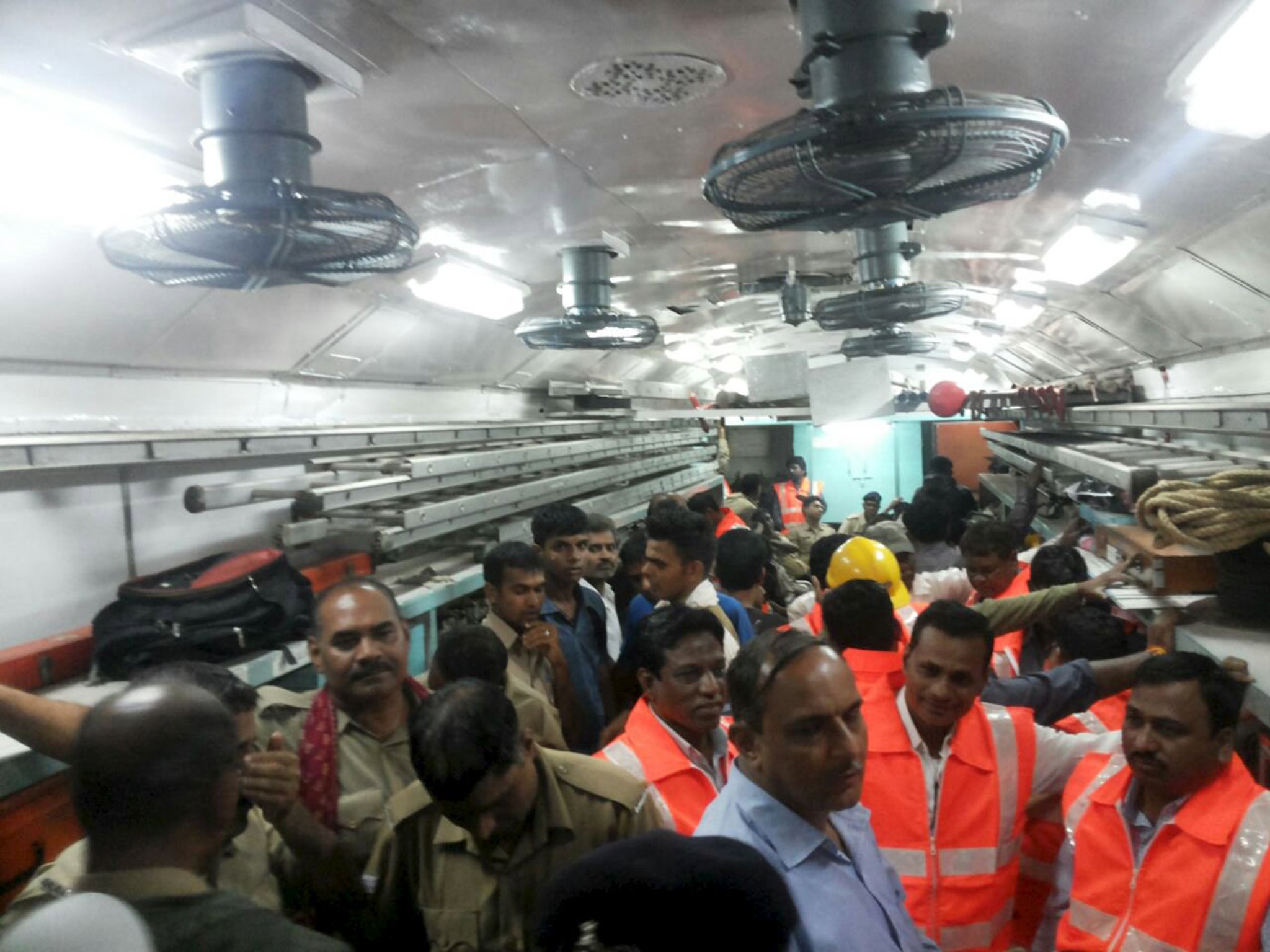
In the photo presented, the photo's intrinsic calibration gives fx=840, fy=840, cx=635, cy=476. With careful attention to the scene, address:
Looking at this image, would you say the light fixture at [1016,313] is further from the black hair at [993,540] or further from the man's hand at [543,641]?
the man's hand at [543,641]

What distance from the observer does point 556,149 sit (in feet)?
10.1

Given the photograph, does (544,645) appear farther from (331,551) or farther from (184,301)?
(184,301)

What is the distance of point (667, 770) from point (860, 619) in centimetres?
93

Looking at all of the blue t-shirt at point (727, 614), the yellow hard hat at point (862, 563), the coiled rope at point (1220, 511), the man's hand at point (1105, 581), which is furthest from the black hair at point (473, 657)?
the man's hand at point (1105, 581)

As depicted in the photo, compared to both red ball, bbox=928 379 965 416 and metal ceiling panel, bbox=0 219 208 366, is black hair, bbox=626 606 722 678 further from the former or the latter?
red ball, bbox=928 379 965 416

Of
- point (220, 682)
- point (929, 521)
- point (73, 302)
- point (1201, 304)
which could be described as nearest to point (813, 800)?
point (220, 682)

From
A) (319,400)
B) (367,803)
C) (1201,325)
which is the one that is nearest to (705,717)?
(367,803)

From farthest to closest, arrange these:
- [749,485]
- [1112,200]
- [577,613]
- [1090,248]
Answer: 1. [749,485]
2. [1090,248]
3. [1112,200]
4. [577,613]

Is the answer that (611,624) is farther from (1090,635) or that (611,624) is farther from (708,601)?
(1090,635)

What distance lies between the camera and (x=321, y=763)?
205cm

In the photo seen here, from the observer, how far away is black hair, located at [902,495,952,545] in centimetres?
527

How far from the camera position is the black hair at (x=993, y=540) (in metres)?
3.89

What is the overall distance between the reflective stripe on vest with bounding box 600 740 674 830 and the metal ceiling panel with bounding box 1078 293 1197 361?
464 cm

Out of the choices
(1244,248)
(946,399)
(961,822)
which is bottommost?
(961,822)
